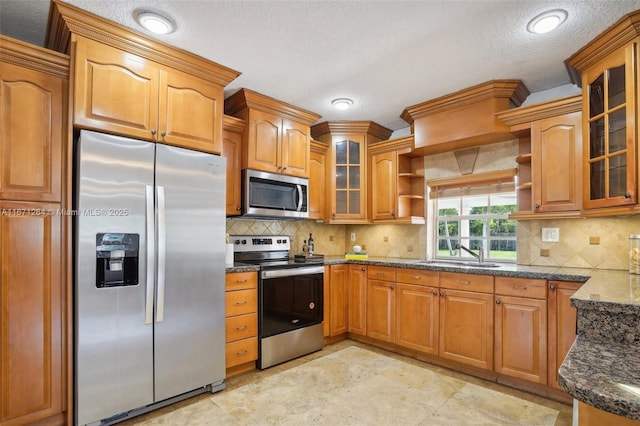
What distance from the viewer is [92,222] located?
2029 millimetres

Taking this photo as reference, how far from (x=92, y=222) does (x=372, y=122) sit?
118 inches

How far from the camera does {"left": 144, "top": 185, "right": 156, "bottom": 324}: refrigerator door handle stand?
2.20m

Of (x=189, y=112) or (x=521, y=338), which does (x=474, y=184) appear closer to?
(x=521, y=338)

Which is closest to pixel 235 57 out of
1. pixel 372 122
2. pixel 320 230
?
pixel 372 122

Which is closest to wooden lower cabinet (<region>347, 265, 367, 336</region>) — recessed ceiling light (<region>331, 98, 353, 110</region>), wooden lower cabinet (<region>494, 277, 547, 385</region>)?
wooden lower cabinet (<region>494, 277, 547, 385</region>)

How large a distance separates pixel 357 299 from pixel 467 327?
1.15 meters

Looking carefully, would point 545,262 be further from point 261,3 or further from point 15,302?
point 15,302

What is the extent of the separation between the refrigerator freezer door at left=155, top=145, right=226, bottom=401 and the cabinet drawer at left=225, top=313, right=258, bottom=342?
0.15 metres

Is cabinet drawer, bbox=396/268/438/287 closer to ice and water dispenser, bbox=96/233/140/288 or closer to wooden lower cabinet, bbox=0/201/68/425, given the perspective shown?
ice and water dispenser, bbox=96/233/140/288

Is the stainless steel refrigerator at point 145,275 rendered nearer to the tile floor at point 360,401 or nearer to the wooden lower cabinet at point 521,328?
the tile floor at point 360,401

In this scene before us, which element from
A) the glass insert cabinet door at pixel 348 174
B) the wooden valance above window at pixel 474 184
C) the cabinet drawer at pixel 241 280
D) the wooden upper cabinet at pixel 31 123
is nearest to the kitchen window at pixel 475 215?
the wooden valance above window at pixel 474 184

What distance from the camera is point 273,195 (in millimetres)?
3344

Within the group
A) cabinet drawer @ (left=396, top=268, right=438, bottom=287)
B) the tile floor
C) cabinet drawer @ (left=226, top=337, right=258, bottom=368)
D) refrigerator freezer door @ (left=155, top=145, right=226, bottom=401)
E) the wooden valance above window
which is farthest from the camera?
the wooden valance above window

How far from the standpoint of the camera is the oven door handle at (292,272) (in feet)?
9.75
